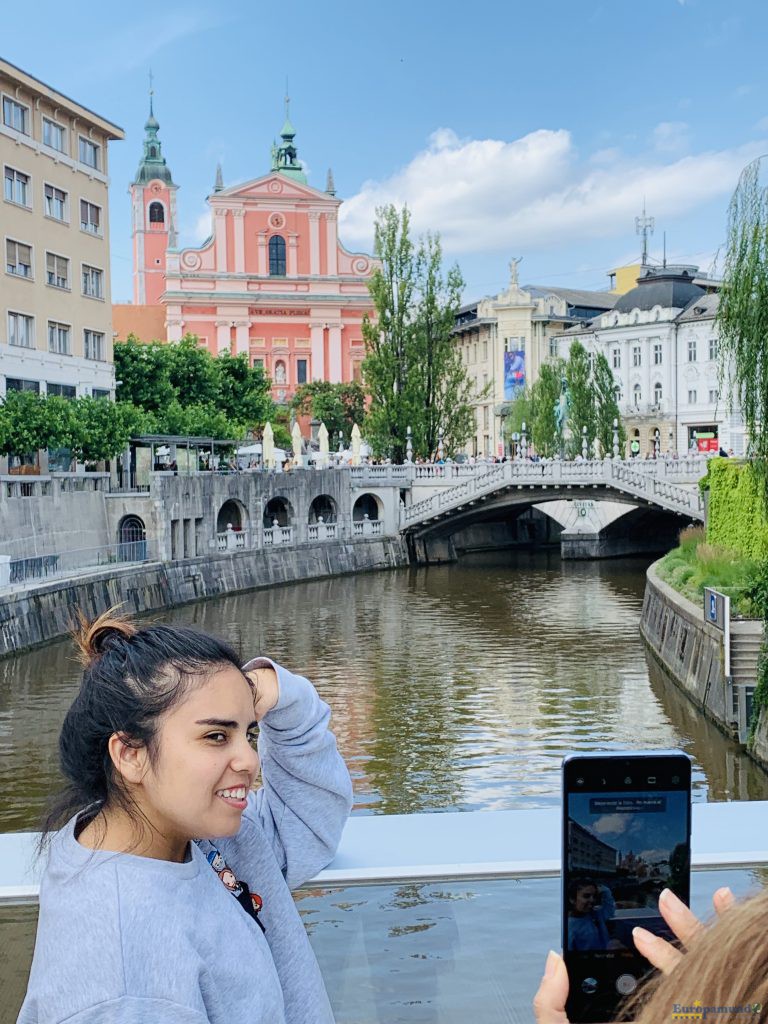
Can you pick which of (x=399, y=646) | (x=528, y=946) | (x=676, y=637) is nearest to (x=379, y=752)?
(x=676, y=637)

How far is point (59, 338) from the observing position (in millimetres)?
35688

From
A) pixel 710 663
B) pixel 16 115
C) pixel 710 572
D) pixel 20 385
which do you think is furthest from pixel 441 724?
pixel 16 115

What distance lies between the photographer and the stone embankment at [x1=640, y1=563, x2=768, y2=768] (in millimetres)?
16891

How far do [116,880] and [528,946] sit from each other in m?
1.00

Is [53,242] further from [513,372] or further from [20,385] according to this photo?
[513,372]

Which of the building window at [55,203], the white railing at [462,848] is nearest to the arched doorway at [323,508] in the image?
the building window at [55,203]

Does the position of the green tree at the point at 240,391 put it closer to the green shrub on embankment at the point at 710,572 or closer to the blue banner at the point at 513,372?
the green shrub on embankment at the point at 710,572

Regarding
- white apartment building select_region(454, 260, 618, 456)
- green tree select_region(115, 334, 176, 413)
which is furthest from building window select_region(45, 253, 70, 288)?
white apartment building select_region(454, 260, 618, 456)

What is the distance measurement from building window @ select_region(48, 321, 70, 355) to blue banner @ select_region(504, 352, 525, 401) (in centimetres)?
4016

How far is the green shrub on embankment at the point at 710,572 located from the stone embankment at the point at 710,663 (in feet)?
1.09

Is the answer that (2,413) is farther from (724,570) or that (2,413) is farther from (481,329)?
(481,329)

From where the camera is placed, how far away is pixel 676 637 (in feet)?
71.2

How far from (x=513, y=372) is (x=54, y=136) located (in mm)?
41781

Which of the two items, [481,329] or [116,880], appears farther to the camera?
[481,329]
